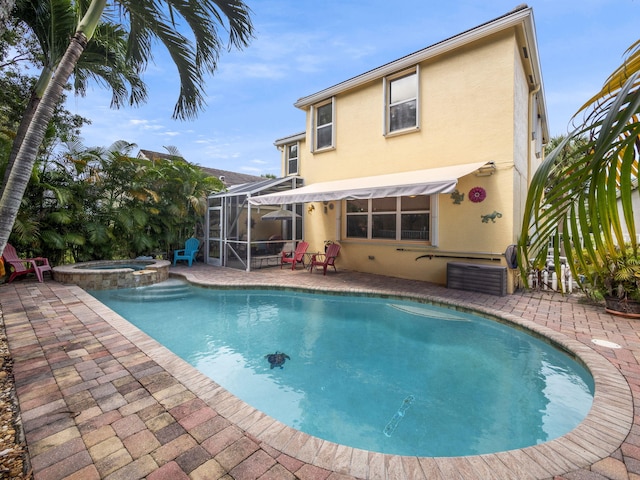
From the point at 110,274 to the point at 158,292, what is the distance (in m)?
1.99

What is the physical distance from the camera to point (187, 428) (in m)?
3.60

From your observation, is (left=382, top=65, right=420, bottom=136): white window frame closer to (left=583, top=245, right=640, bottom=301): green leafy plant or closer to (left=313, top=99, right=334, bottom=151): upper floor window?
(left=313, top=99, right=334, bottom=151): upper floor window

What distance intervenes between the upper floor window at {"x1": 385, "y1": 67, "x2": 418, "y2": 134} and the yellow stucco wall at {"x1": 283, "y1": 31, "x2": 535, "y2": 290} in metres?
0.34

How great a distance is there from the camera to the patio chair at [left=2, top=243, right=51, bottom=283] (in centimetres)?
1129

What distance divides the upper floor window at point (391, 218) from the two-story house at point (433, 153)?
0.16 ft

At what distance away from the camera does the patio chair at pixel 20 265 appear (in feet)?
37.0

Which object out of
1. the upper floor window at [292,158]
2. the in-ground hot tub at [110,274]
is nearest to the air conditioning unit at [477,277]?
the in-ground hot tub at [110,274]

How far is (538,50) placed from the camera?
39.0 ft

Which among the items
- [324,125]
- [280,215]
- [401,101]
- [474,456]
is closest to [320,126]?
[324,125]

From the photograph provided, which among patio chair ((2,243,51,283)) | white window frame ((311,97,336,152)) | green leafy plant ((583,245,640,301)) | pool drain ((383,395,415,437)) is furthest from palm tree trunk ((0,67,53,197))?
green leafy plant ((583,245,640,301))

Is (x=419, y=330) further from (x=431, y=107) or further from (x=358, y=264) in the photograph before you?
(x=431, y=107)

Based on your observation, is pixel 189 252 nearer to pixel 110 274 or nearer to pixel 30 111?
pixel 110 274

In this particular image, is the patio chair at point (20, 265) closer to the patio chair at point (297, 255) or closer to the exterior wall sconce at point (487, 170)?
the patio chair at point (297, 255)

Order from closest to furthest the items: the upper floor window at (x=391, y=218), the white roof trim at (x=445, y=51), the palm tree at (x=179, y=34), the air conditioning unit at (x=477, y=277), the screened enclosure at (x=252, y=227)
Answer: the palm tree at (x=179, y=34), the white roof trim at (x=445, y=51), the air conditioning unit at (x=477, y=277), the upper floor window at (x=391, y=218), the screened enclosure at (x=252, y=227)
